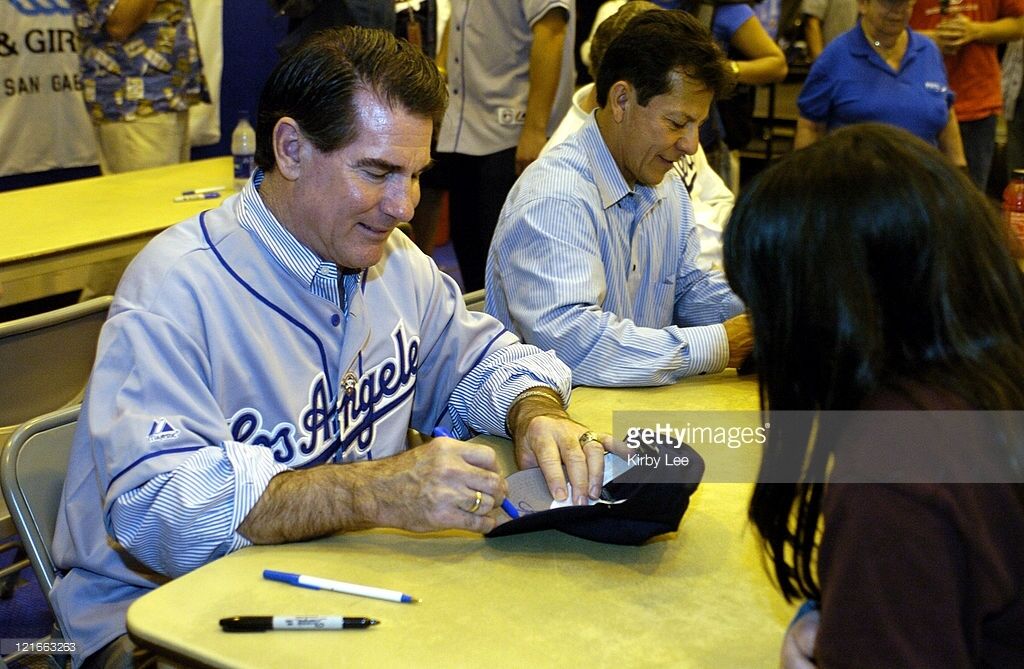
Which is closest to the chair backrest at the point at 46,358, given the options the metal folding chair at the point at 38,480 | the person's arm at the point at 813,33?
the metal folding chair at the point at 38,480

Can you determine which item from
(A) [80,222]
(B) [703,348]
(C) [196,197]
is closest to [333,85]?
(B) [703,348]

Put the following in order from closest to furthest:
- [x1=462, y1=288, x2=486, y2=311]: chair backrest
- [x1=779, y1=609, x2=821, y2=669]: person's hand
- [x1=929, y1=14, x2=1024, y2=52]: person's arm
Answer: [x1=779, y1=609, x2=821, y2=669]: person's hand < [x1=462, y1=288, x2=486, y2=311]: chair backrest < [x1=929, y1=14, x2=1024, y2=52]: person's arm

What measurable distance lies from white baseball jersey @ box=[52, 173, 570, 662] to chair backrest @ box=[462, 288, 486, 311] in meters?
0.33

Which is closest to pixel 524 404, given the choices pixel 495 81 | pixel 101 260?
pixel 101 260

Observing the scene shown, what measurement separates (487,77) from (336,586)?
9.20 feet

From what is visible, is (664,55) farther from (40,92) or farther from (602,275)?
(40,92)

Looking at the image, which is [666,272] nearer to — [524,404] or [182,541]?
[524,404]

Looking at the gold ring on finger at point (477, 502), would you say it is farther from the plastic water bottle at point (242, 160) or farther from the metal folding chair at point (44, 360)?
the plastic water bottle at point (242, 160)

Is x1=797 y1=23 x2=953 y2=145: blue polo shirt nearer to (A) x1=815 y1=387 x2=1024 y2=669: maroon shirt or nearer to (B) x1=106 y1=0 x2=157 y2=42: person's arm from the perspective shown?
(B) x1=106 y1=0 x2=157 y2=42: person's arm

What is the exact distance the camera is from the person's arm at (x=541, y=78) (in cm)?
363

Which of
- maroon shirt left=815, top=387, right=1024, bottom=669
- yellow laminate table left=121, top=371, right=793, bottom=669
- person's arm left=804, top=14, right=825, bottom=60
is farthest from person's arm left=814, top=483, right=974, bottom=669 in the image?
person's arm left=804, top=14, right=825, bottom=60

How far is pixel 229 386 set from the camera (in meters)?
1.55

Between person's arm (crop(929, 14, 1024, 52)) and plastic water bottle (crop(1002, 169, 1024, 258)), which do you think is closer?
plastic water bottle (crop(1002, 169, 1024, 258))

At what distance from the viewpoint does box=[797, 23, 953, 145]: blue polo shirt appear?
4.00 meters
